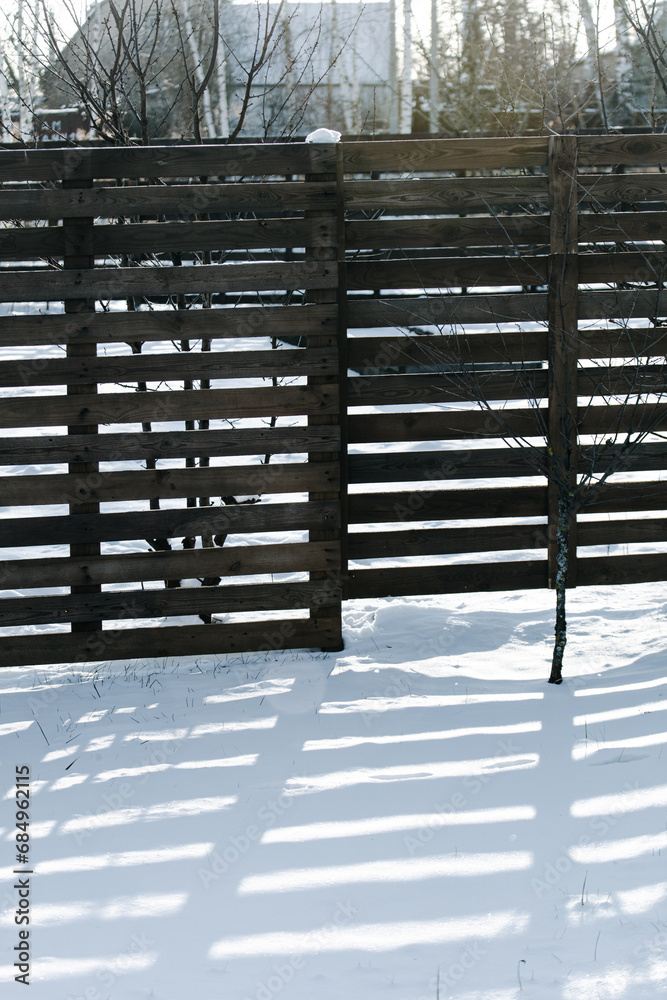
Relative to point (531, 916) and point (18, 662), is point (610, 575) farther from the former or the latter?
point (18, 662)

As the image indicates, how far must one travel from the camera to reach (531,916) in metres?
2.47

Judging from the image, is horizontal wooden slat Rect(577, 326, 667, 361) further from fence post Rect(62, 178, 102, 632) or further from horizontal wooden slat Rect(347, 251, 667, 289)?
fence post Rect(62, 178, 102, 632)

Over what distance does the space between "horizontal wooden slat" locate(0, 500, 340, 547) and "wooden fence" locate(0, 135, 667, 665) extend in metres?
0.01

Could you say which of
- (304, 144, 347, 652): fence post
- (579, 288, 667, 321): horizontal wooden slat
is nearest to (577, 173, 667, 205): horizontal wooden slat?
(579, 288, 667, 321): horizontal wooden slat

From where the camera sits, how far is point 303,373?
456cm

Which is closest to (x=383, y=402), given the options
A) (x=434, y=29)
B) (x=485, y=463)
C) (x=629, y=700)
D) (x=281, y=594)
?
(x=485, y=463)

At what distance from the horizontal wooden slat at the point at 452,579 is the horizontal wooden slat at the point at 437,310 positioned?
1470mm

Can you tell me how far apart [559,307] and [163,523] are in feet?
8.48

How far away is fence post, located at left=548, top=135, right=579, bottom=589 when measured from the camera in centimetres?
477

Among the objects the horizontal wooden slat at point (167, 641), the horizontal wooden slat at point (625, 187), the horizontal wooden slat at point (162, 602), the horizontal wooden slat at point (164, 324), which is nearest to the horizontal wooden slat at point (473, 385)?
the horizontal wooden slat at point (164, 324)

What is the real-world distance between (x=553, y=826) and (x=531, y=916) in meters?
0.51

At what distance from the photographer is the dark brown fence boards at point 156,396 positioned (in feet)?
14.3

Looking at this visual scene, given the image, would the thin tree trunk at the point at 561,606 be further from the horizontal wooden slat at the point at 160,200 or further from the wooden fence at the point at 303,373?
the horizontal wooden slat at the point at 160,200

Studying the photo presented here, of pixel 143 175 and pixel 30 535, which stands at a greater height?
pixel 143 175
